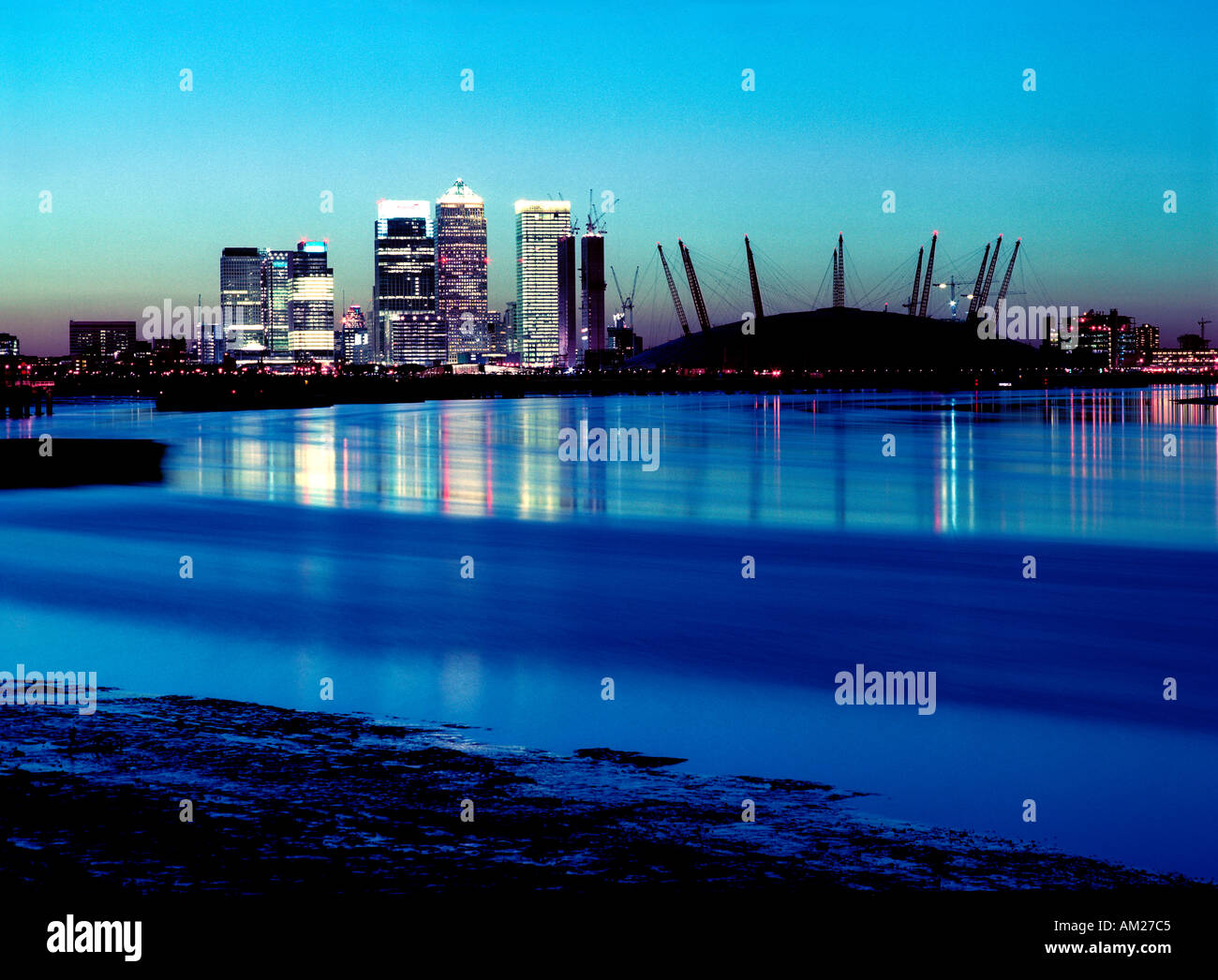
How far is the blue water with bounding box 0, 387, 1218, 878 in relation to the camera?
1048 centimetres

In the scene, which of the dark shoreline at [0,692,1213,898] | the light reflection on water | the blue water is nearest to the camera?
the dark shoreline at [0,692,1213,898]

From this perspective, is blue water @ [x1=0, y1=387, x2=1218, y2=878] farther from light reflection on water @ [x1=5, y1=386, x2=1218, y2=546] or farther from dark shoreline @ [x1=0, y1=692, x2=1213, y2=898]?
dark shoreline @ [x1=0, y1=692, x2=1213, y2=898]

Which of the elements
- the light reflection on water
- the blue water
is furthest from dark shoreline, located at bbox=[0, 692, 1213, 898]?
the light reflection on water

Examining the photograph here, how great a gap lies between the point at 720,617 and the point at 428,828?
415 inches

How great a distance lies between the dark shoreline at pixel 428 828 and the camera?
22.9 feet

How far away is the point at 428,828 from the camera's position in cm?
781

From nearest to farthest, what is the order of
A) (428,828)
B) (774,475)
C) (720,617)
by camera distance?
(428,828)
(720,617)
(774,475)

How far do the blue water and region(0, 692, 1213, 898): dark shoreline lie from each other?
2.34 feet

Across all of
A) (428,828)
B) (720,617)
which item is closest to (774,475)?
(720,617)

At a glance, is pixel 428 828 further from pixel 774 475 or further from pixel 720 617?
pixel 774 475

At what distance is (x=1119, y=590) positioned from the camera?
69.5ft

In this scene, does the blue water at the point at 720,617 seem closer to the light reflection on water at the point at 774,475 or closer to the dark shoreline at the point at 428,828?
the light reflection on water at the point at 774,475

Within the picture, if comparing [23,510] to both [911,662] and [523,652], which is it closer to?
[523,652]

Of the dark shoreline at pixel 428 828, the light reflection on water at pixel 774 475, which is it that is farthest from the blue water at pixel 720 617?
the dark shoreline at pixel 428 828
